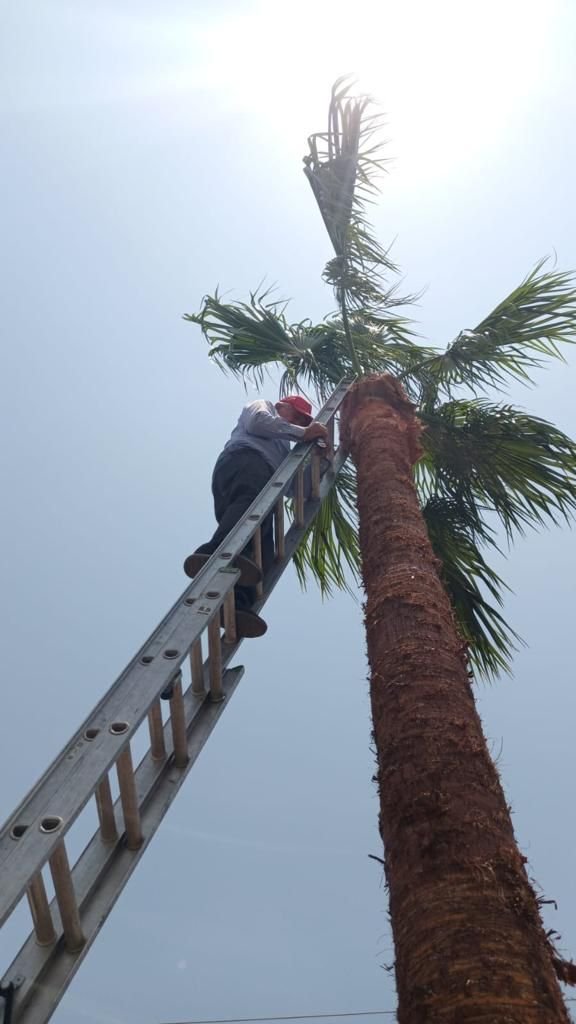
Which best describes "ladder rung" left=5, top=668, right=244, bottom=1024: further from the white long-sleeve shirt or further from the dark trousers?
the white long-sleeve shirt

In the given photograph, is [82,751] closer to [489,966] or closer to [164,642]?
[164,642]

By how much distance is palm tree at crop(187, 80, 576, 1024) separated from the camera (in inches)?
84.7

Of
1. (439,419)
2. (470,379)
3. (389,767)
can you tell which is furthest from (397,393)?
(389,767)

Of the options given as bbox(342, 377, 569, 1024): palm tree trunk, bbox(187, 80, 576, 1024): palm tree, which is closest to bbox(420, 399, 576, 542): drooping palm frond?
bbox(187, 80, 576, 1024): palm tree

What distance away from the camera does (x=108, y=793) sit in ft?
8.79

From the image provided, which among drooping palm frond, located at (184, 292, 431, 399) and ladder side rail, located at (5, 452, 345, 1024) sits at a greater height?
drooping palm frond, located at (184, 292, 431, 399)

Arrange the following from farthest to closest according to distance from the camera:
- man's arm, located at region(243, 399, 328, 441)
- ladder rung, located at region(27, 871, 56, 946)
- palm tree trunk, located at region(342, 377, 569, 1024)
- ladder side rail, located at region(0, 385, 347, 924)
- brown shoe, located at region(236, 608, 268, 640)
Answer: man's arm, located at region(243, 399, 328, 441) → brown shoe, located at region(236, 608, 268, 640) → ladder rung, located at region(27, 871, 56, 946) → ladder side rail, located at region(0, 385, 347, 924) → palm tree trunk, located at region(342, 377, 569, 1024)

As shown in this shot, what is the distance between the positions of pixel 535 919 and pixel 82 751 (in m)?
1.41

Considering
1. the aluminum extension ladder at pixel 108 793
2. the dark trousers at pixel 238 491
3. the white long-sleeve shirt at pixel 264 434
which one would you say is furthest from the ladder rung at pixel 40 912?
the white long-sleeve shirt at pixel 264 434

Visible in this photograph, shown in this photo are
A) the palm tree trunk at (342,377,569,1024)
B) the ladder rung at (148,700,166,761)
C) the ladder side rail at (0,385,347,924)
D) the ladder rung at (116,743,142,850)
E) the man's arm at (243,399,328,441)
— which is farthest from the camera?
the man's arm at (243,399,328,441)

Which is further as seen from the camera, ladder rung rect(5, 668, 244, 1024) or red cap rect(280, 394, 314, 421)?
red cap rect(280, 394, 314, 421)

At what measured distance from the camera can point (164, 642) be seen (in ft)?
10.5

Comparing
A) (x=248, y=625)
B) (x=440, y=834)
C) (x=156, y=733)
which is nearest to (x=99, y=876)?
(x=156, y=733)

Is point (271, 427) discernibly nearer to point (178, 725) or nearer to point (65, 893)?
point (178, 725)
